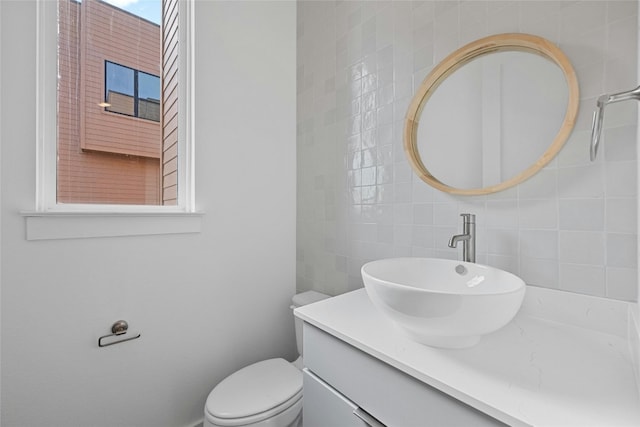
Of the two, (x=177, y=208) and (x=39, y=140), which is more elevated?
(x=39, y=140)

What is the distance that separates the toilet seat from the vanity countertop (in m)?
A: 0.52

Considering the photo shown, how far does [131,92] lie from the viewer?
1302 millimetres

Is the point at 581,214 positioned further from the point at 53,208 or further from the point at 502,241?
the point at 53,208

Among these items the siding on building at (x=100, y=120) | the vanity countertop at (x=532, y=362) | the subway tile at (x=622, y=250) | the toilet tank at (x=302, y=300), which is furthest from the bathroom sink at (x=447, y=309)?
the siding on building at (x=100, y=120)

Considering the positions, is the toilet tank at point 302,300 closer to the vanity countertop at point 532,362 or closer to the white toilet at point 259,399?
the white toilet at point 259,399

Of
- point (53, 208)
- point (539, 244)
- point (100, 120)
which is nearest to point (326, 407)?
point (539, 244)

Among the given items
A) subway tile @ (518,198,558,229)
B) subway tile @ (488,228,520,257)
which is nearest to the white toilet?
subway tile @ (488,228,520,257)

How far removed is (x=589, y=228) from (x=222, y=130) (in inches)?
58.3

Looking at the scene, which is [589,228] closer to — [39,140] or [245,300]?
[245,300]

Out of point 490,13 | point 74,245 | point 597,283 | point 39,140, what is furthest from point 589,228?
point 39,140

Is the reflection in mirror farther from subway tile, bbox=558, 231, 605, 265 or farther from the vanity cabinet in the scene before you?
the vanity cabinet

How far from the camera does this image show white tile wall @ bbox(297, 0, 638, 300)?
0.73 metres

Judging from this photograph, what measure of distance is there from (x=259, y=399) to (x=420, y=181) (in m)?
1.06

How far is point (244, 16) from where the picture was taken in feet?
5.01
